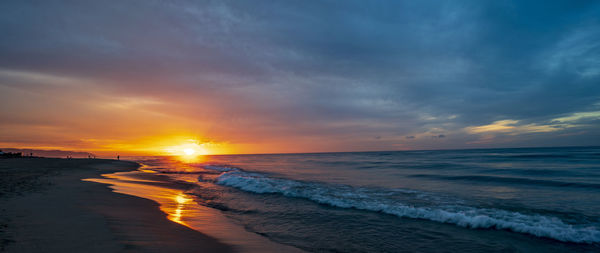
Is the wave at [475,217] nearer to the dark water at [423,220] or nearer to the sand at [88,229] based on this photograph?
the dark water at [423,220]

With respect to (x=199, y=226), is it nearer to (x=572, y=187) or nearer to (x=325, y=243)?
(x=325, y=243)

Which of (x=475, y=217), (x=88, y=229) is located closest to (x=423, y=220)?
(x=475, y=217)

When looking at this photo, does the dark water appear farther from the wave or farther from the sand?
the sand

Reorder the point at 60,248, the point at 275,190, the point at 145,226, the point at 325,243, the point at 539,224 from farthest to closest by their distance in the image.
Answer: the point at 275,190
the point at 539,224
the point at 145,226
the point at 325,243
the point at 60,248

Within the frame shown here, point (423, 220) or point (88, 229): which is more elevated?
point (88, 229)

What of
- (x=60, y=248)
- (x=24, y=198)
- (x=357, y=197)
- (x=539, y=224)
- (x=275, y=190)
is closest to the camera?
(x=60, y=248)

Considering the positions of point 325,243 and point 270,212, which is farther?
point 270,212

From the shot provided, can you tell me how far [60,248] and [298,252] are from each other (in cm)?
488

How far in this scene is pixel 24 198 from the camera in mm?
9773

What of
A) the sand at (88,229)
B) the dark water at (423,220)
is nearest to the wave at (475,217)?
the dark water at (423,220)

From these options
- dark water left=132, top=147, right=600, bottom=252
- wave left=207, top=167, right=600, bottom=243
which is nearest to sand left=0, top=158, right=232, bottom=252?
dark water left=132, top=147, right=600, bottom=252

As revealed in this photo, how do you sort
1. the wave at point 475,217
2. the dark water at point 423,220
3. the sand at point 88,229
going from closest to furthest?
1. the sand at point 88,229
2. the dark water at point 423,220
3. the wave at point 475,217

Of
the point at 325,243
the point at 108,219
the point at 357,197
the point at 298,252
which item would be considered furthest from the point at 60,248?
the point at 357,197

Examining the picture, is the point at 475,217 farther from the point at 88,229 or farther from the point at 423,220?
the point at 88,229
